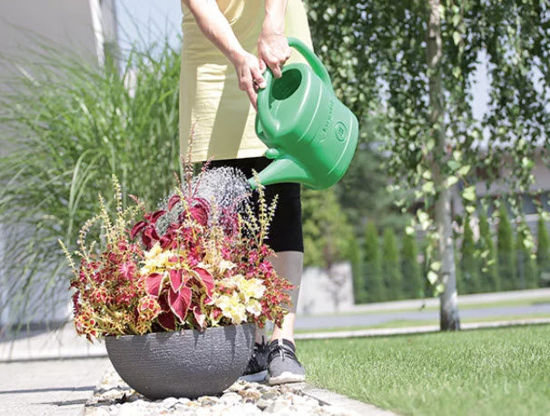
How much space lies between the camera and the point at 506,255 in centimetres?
1658

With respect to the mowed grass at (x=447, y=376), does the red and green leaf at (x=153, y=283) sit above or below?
above

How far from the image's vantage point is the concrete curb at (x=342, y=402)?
1.56 meters

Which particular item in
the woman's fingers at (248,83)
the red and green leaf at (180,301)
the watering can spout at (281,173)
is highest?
the woman's fingers at (248,83)

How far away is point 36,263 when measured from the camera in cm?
389

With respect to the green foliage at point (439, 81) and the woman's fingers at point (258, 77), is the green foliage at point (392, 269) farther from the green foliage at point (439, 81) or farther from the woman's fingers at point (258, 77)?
the woman's fingers at point (258, 77)

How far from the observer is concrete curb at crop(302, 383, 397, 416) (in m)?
1.56

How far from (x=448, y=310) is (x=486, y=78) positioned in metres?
1.35

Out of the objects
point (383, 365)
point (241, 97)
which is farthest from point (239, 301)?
point (241, 97)

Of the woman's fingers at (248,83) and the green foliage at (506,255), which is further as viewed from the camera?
the green foliage at (506,255)

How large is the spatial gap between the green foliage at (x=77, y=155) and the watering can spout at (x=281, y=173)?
5.90 feet

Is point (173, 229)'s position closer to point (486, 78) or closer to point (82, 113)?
point (82, 113)

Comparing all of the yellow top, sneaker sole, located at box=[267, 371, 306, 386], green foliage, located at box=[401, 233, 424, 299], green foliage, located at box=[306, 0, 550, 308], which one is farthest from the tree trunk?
green foliage, located at box=[401, 233, 424, 299]

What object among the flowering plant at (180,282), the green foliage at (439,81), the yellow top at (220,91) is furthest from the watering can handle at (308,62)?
the green foliage at (439,81)

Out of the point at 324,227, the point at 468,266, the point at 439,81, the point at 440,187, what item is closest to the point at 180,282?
the point at 440,187
